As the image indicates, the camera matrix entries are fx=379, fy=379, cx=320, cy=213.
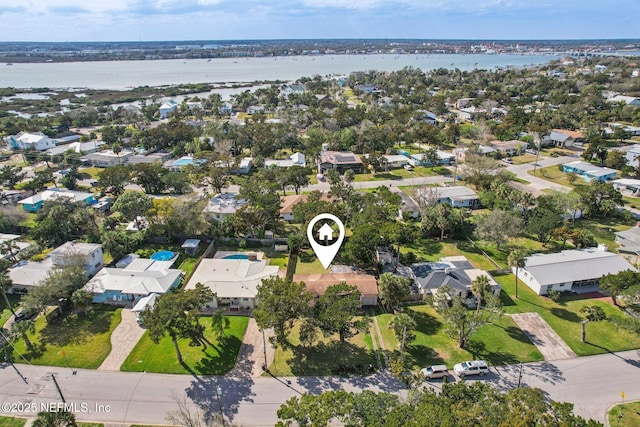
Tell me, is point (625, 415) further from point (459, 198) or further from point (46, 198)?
point (46, 198)

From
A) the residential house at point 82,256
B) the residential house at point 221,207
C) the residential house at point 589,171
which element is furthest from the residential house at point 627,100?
the residential house at point 82,256

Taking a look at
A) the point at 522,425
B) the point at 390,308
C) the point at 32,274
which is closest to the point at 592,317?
the point at 390,308

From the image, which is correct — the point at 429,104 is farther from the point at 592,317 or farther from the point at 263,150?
the point at 592,317

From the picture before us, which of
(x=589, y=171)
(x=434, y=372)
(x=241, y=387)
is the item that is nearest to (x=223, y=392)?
(x=241, y=387)

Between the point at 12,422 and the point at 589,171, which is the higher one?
the point at 589,171

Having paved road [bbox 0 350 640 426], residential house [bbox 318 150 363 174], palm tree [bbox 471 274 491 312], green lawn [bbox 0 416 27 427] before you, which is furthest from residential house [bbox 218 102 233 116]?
green lawn [bbox 0 416 27 427]

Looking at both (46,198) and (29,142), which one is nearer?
(46,198)

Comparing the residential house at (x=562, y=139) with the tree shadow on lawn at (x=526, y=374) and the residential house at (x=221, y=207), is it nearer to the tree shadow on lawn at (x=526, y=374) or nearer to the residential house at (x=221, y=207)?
the residential house at (x=221, y=207)

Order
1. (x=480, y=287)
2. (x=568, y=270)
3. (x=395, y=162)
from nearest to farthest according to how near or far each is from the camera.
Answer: (x=480, y=287) < (x=568, y=270) < (x=395, y=162)
